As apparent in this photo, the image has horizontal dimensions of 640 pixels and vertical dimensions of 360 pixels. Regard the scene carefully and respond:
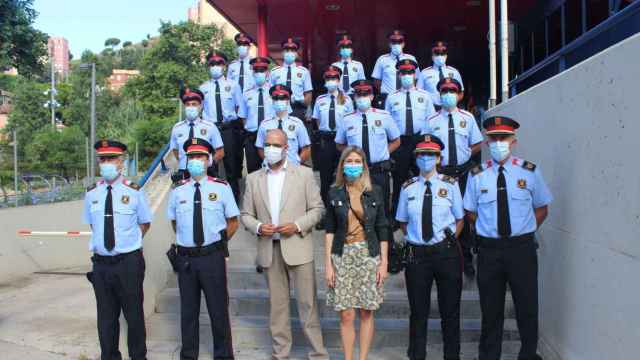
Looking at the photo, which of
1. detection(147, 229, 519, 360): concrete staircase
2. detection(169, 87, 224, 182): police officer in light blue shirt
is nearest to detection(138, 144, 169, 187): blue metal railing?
detection(169, 87, 224, 182): police officer in light blue shirt

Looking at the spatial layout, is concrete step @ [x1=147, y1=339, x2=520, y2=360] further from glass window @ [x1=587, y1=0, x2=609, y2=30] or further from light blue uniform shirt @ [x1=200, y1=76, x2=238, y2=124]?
glass window @ [x1=587, y1=0, x2=609, y2=30]

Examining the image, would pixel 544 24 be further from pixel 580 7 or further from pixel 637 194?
pixel 637 194

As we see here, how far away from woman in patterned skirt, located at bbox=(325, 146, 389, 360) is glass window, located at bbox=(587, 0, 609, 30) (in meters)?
7.13

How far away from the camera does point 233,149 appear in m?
8.80

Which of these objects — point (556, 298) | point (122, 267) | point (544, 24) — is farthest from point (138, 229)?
point (544, 24)

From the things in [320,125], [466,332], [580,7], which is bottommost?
[466,332]

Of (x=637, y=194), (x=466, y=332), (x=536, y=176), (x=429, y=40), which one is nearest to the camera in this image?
(x=637, y=194)

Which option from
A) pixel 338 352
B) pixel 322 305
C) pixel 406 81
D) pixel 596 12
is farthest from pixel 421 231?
pixel 596 12

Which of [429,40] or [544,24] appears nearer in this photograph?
[544,24]

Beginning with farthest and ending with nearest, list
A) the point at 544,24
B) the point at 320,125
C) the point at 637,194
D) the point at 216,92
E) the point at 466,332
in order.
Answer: the point at 544,24 → the point at 216,92 → the point at 320,125 → the point at 466,332 → the point at 637,194

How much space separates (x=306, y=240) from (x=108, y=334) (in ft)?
6.38

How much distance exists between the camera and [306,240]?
580 centimetres

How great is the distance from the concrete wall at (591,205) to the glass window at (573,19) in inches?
253

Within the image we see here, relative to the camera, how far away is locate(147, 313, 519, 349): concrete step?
6.32 meters
